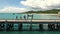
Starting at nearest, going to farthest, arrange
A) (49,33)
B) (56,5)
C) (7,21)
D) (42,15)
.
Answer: (49,33)
(7,21)
(42,15)
(56,5)

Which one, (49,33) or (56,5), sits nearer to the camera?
(49,33)

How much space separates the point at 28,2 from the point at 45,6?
463cm

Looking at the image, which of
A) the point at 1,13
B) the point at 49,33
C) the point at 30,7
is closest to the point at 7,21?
the point at 49,33

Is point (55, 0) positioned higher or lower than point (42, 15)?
higher

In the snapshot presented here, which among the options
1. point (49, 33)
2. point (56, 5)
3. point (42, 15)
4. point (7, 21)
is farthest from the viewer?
point (56, 5)

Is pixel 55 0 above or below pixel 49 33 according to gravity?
above

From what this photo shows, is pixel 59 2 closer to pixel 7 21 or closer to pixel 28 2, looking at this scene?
pixel 28 2

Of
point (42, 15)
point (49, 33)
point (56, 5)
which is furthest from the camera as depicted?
point (56, 5)

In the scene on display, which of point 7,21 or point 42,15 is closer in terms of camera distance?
point 7,21

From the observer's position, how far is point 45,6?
55.3m

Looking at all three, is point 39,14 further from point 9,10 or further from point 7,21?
point 7,21

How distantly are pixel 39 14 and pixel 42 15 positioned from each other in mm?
1103

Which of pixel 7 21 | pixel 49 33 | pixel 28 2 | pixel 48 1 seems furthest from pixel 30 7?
pixel 49 33

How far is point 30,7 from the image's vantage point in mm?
54844
